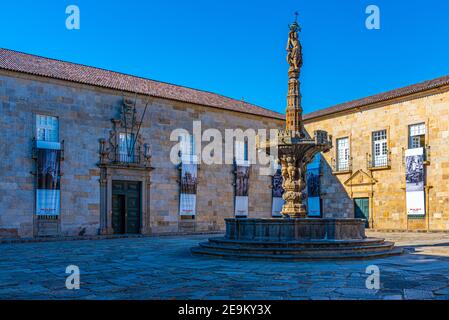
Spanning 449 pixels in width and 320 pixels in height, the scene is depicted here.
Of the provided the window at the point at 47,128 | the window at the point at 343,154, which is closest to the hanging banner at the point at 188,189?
the window at the point at 47,128

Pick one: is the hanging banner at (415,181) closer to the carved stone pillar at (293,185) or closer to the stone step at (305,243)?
the carved stone pillar at (293,185)

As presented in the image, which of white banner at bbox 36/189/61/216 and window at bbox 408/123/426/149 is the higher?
window at bbox 408/123/426/149

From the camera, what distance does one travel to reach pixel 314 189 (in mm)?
30203

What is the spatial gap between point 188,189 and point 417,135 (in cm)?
1173

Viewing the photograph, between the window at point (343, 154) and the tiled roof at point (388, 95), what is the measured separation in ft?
5.99

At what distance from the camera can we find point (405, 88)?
26.7 metres

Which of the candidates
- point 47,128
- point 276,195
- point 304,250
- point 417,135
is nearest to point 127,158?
point 47,128

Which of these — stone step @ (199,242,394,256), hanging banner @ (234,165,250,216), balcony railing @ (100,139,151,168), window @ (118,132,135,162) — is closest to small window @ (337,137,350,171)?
hanging banner @ (234,165,250,216)

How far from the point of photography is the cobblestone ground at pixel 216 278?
260 inches

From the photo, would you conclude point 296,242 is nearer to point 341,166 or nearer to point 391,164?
point 391,164

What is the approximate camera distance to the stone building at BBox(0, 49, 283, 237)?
19.5 metres

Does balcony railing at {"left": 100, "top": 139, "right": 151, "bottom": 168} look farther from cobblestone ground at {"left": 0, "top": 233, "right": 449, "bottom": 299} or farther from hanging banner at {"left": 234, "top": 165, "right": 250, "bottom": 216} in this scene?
cobblestone ground at {"left": 0, "top": 233, "right": 449, "bottom": 299}

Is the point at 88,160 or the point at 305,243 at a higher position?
the point at 88,160

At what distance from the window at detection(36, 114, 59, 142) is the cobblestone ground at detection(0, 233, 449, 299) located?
934cm
